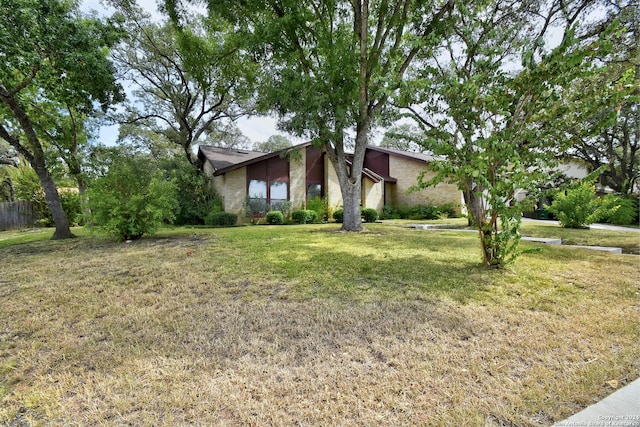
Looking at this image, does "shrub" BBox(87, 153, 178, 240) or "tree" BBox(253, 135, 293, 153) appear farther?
"tree" BBox(253, 135, 293, 153)

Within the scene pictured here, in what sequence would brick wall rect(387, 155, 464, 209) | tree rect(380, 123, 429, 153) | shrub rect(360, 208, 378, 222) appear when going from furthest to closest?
brick wall rect(387, 155, 464, 209) → shrub rect(360, 208, 378, 222) → tree rect(380, 123, 429, 153)

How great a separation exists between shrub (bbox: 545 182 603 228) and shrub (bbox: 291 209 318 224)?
10336 millimetres

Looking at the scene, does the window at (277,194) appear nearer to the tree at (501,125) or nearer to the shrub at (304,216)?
the shrub at (304,216)

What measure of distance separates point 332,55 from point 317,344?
838cm

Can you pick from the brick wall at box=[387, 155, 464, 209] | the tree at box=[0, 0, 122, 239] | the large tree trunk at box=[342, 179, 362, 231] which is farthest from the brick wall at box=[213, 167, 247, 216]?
the brick wall at box=[387, 155, 464, 209]

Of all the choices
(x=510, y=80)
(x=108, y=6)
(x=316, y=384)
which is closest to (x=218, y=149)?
(x=108, y=6)

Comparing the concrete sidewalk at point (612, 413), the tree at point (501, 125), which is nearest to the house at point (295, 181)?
the tree at point (501, 125)

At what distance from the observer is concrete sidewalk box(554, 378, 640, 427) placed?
1530 mm

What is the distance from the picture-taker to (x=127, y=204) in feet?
24.1

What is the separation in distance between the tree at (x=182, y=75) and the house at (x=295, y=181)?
256cm

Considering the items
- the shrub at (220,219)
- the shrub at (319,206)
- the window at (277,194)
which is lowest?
the shrub at (220,219)

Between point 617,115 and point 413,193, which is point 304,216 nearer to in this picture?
point 413,193

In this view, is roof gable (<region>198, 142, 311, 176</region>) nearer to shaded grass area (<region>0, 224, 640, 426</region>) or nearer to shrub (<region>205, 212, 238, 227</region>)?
shrub (<region>205, 212, 238, 227</region>)

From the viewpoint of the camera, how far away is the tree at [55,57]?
6.43 m
